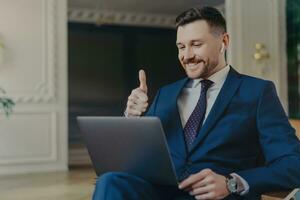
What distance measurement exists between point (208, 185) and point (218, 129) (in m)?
0.21

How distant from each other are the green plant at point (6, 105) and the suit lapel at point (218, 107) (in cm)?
449

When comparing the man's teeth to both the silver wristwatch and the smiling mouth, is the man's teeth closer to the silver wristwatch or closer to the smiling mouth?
the smiling mouth

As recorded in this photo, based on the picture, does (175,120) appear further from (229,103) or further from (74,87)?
(74,87)

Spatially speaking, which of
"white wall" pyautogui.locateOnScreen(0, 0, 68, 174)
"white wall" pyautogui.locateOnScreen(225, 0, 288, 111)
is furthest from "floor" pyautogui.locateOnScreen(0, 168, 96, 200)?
"white wall" pyautogui.locateOnScreen(225, 0, 288, 111)

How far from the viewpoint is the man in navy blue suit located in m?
1.18

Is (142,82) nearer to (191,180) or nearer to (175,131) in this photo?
(175,131)

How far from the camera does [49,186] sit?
4.71 m

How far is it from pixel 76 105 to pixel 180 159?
22.4 ft

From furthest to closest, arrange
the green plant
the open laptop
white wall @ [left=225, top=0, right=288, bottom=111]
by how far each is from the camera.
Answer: white wall @ [left=225, top=0, right=288, bottom=111]
the green plant
the open laptop

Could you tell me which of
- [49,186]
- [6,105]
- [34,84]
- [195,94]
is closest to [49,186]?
[49,186]

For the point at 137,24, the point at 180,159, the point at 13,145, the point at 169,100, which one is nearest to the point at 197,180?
the point at 180,159

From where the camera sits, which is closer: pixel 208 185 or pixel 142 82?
pixel 208 185

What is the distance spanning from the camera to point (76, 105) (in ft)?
26.3

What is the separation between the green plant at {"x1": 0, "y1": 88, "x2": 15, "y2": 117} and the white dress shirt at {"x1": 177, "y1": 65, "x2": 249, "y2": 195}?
4344 mm
